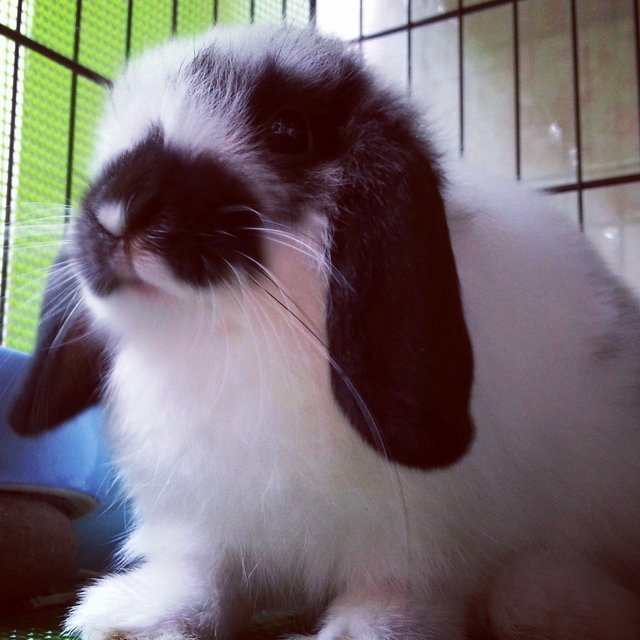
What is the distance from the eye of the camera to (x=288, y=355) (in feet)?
2.19

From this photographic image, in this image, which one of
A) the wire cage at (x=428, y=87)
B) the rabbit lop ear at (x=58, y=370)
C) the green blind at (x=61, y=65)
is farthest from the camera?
the green blind at (x=61, y=65)

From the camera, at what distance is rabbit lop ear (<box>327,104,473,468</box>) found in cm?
60

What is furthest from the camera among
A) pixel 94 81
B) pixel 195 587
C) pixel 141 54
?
pixel 94 81

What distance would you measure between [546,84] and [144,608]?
1.56 meters

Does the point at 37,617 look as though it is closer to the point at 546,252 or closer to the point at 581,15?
the point at 546,252

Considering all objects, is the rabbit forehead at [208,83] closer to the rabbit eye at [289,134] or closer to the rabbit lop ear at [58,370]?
the rabbit eye at [289,134]

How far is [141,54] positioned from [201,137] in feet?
0.75

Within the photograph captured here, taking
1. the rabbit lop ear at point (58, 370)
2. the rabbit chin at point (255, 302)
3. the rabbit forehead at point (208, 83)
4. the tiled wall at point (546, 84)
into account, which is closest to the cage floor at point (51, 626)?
the rabbit lop ear at point (58, 370)

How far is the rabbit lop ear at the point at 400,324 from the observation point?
60 centimetres

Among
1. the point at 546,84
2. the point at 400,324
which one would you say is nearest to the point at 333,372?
the point at 400,324

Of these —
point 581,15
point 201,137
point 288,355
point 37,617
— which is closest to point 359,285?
point 288,355

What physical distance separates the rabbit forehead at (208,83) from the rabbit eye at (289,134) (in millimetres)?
22

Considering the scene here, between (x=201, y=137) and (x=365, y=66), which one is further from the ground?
(x=365, y=66)

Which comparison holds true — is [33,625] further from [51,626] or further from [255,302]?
[255,302]
